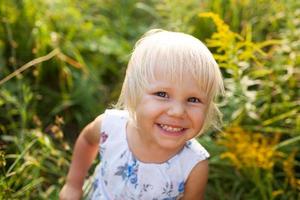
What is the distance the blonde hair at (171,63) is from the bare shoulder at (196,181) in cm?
28

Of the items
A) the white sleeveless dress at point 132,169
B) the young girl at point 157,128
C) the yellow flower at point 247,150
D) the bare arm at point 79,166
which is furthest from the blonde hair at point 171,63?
the yellow flower at point 247,150

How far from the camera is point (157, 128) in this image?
1.93 meters

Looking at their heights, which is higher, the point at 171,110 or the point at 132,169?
the point at 171,110

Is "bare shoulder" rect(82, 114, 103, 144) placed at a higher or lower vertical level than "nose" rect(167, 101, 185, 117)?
lower

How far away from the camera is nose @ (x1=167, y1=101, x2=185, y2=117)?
1850 millimetres

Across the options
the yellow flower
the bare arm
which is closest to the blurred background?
the yellow flower

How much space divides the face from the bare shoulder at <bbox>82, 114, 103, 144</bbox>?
0.32 m

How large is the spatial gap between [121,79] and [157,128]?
133 cm

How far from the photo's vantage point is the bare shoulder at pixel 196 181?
2121mm

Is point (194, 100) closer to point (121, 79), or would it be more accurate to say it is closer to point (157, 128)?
point (157, 128)

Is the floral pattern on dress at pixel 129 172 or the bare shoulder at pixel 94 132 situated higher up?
the bare shoulder at pixel 94 132


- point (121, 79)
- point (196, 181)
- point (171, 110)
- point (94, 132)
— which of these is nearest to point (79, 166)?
point (94, 132)

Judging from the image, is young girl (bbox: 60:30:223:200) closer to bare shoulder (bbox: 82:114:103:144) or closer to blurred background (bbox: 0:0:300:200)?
bare shoulder (bbox: 82:114:103:144)

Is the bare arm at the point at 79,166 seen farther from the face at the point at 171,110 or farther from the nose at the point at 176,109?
the nose at the point at 176,109
